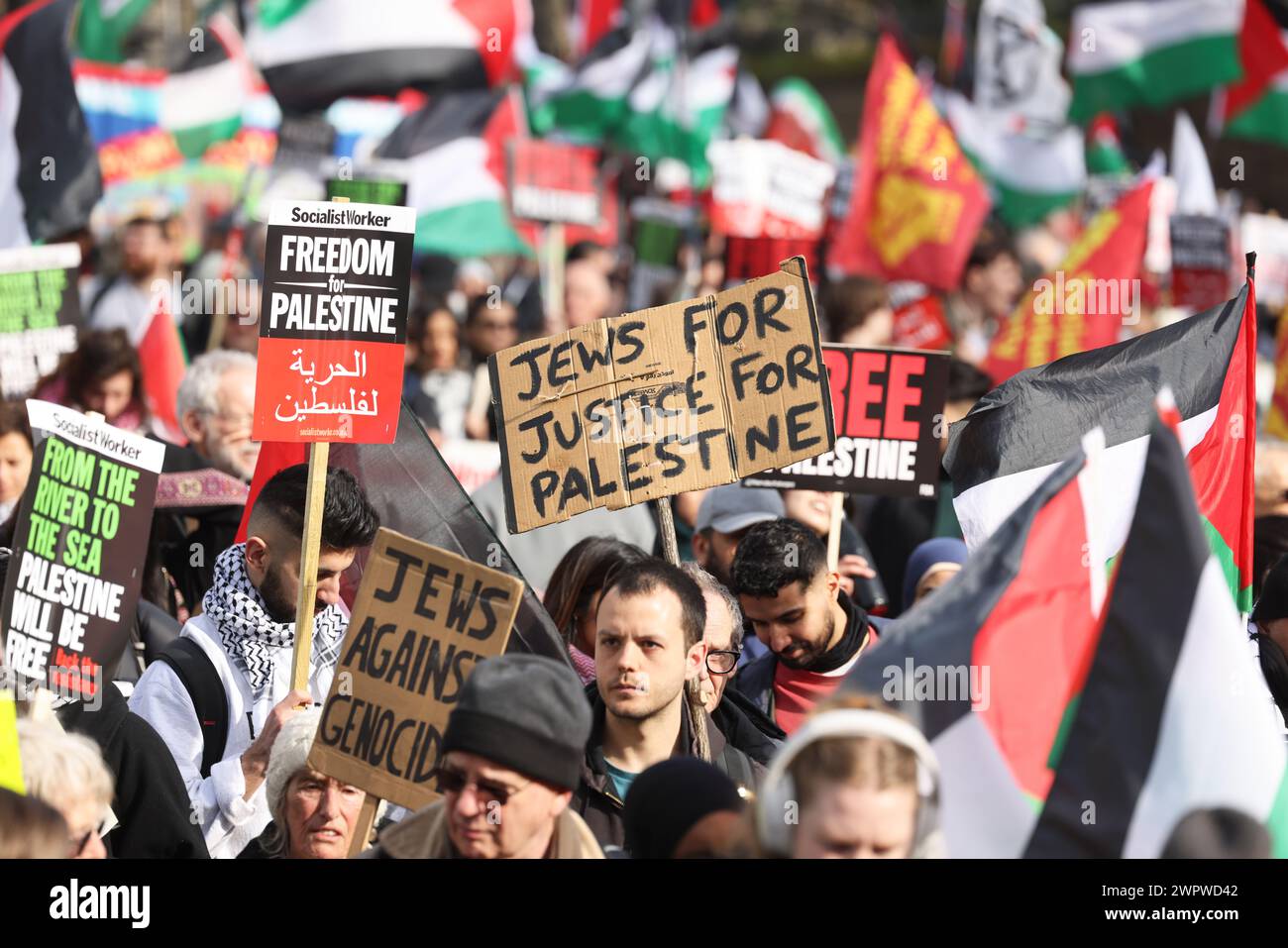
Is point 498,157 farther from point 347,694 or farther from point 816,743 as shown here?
point 816,743

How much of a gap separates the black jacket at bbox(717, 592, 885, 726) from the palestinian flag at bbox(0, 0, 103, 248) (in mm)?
4323

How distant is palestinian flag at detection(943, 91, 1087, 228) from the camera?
664 inches

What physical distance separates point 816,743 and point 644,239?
1141 centimetres

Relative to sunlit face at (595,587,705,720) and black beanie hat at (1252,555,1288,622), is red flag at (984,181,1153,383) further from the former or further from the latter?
sunlit face at (595,587,705,720)

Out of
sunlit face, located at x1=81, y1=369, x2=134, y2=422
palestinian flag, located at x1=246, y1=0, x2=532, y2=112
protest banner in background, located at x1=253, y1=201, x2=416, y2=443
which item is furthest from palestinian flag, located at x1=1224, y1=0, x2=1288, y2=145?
protest banner in background, located at x1=253, y1=201, x2=416, y2=443

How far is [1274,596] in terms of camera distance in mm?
5270

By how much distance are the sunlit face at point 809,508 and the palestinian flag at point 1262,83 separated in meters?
9.91

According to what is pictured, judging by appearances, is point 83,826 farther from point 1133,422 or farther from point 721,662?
point 1133,422

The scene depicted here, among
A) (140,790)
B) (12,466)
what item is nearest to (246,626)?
(140,790)

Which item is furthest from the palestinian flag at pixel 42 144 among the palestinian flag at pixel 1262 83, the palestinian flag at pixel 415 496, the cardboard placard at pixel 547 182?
the palestinian flag at pixel 1262 83

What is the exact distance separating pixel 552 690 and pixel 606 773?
3.24 ft

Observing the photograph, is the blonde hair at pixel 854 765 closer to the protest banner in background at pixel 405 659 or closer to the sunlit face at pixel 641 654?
the protest banner in background at pixel 405 659

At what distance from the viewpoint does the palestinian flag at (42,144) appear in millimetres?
8422
